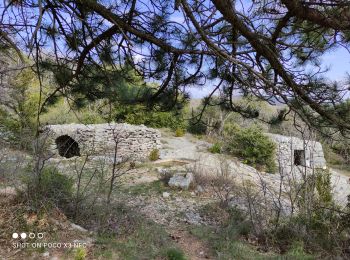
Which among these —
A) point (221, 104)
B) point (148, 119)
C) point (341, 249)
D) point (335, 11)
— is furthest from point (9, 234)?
point (148, 119)

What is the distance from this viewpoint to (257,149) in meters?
12.6

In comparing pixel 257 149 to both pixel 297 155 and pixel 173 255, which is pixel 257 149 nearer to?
pixel 297 155

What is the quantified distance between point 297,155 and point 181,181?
5878mm

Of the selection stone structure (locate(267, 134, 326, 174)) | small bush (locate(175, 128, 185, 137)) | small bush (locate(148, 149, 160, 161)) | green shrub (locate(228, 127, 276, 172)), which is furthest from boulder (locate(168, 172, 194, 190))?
small bush (locate(175, 128, 185, 137))

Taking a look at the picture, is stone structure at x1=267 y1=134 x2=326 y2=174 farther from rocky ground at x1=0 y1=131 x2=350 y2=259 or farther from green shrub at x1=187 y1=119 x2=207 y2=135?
green shrub at x1=187 y1=119 x2=207 y2=135

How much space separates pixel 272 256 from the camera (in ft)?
13.7

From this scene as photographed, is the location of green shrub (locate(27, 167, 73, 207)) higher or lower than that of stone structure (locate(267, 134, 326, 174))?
lower

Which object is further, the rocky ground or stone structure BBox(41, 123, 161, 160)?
stone structure BBox(41, 123, 161, 160)

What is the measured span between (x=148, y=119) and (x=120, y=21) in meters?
Result: 13.9

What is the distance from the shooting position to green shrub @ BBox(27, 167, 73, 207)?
384cm

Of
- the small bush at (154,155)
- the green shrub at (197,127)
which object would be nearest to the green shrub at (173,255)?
the green shrub at (197,127)

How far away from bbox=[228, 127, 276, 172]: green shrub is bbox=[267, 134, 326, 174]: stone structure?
47 cm

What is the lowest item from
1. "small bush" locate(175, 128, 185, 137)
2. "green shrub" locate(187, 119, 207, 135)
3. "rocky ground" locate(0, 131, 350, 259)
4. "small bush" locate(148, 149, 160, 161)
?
"rocky ground" locate(0, 131, 350, 259)

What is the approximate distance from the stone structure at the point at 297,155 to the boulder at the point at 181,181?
200 cm
